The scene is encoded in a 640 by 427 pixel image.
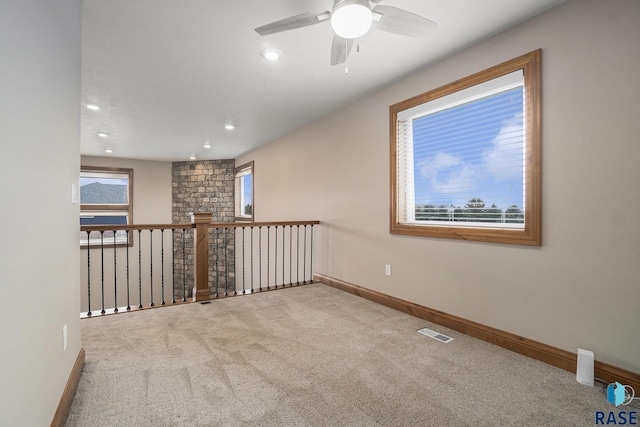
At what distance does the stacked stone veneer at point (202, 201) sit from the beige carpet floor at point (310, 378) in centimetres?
459

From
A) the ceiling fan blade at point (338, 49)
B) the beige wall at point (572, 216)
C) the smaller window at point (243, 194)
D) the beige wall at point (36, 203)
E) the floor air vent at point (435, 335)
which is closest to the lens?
the beige wall at point (36, 203)

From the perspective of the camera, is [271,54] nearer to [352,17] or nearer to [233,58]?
[233,58]

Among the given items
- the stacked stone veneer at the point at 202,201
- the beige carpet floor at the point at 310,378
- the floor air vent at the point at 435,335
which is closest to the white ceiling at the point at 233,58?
the beige carpet floor at the point at 310,378

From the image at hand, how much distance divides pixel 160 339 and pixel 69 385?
845mm

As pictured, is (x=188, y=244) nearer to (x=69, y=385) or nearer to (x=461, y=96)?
(x=69, y=385)

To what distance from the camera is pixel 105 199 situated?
7027 millimetres

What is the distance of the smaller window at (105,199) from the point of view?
6832 mm

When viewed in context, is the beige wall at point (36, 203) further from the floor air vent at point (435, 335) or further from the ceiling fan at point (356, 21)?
the floor air vent at point (435, 335)

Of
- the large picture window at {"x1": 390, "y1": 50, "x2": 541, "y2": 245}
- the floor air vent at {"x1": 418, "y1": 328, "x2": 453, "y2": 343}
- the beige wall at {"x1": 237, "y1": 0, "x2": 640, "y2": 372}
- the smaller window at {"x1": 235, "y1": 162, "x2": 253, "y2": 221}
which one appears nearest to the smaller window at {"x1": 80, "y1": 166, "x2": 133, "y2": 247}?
the smaller window at {"x1": 235, "y1": 162, "x2": 253, "y2": 221}

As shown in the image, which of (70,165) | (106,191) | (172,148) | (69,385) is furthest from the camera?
(106,191)

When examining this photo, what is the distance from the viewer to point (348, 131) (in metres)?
3.93

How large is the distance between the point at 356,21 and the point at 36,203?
5.41ft

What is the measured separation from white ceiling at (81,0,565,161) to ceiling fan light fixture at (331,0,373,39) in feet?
0.98

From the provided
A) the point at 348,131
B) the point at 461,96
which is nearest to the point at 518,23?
the point at 461,96
